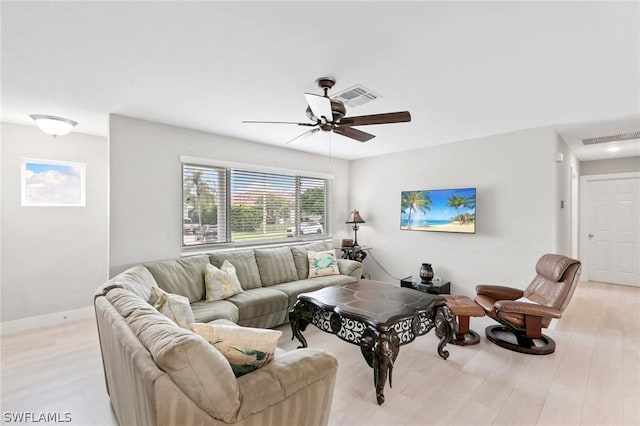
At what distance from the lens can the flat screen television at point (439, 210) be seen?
4281mm

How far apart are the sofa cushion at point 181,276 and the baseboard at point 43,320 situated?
65.3 inches

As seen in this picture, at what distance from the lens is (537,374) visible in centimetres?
250

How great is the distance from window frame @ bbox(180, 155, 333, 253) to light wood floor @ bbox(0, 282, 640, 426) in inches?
59.1

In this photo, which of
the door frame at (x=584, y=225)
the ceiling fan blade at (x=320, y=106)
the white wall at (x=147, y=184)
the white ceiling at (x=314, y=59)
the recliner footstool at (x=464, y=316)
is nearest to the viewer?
the white ceiling at (x=314, y=59)

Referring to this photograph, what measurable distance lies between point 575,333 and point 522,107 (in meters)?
2.57

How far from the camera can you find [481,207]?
426cm

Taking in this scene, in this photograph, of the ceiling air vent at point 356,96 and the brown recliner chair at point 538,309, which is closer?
the ceiling air vent at point 356,96

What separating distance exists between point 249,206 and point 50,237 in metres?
2.47

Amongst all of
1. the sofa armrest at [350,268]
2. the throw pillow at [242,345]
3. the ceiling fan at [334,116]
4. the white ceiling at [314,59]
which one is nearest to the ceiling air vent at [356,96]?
the white ceiling at [314,59]

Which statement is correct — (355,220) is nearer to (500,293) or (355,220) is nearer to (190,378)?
(500,293)

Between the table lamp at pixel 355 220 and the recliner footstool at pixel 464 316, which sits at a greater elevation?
the table lamp at pixel 355 220

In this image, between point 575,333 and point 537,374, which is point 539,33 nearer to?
point 537,374

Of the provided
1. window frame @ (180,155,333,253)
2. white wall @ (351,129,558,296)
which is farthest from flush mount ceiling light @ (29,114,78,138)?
white wall @ (351,129,558,296)

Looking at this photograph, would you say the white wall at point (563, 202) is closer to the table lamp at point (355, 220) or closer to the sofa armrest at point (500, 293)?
the sofa armrest at point (500, 293)
